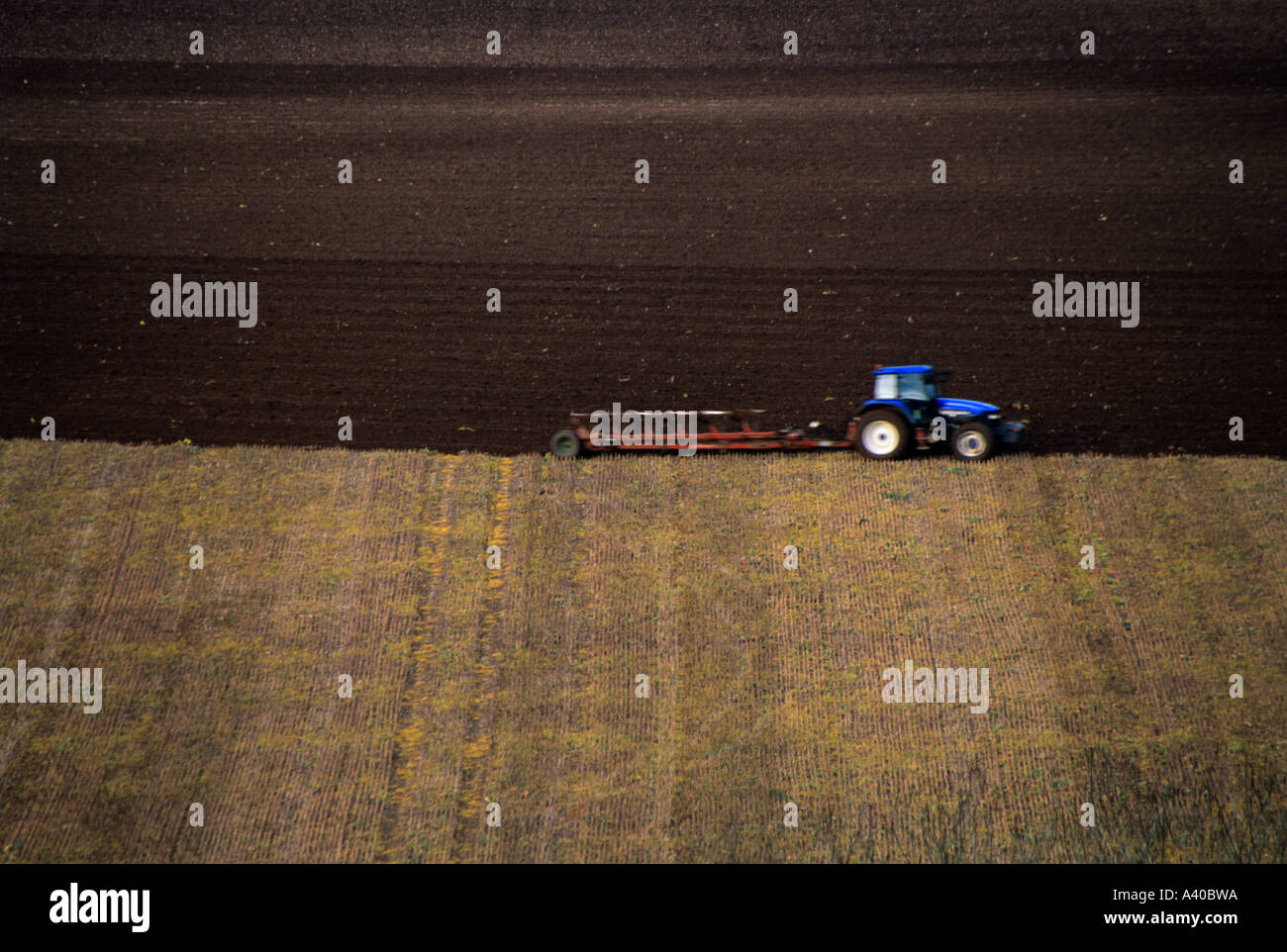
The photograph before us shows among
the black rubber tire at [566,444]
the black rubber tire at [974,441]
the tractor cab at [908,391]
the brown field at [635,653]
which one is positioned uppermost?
the tractor cab at [908,391]

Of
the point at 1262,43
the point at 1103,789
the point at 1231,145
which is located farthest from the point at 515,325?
the point at 1262,43

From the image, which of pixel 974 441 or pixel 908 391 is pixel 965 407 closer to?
pixel 974 441

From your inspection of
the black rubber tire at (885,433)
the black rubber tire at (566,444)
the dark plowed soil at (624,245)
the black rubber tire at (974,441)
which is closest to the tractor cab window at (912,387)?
the black rubber tire at (885,433)

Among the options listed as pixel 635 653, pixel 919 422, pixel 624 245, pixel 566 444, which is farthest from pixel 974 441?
pixel 624 245

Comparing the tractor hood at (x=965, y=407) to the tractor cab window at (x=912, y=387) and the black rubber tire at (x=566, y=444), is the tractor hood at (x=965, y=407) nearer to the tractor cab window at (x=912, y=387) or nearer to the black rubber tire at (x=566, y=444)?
the tractor cab window at (x=912, y=387)

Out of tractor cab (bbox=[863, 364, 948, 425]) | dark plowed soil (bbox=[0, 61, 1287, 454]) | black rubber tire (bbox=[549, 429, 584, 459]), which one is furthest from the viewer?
dark plowed soil (bbox=[0, 61, 1287, 454])

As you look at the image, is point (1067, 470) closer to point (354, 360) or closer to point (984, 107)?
point (984, 107)

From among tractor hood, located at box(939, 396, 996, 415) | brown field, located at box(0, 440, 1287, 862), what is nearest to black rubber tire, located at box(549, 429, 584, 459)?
brown field, located at box(0, 440, 1287, 862)

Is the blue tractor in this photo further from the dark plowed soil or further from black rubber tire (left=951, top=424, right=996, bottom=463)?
the dark plowed soil
